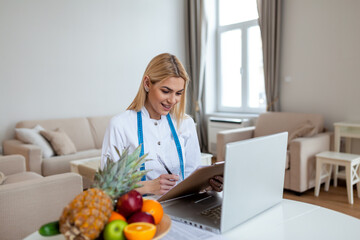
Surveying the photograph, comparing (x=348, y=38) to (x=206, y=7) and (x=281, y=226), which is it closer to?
(x=206, y=7)

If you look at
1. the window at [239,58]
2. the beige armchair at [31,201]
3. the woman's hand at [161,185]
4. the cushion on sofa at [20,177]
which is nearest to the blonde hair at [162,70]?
the woman's hand at [161,185]

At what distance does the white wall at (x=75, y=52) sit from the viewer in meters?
4.00

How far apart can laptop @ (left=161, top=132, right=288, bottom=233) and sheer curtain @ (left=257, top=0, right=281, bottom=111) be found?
3.60 meters

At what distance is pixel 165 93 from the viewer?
139cm

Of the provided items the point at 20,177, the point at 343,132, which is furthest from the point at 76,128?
the point at 343,132

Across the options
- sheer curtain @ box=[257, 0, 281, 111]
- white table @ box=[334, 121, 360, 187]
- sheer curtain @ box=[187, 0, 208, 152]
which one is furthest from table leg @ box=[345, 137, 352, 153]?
sheer curtain @ box=[187, 0, 208, 152]

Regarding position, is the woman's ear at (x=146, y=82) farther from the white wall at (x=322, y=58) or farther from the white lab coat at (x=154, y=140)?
the white wall at (x=322, y=58)

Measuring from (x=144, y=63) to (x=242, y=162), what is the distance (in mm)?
4600

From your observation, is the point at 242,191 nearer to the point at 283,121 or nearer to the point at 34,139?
the point at 34,139

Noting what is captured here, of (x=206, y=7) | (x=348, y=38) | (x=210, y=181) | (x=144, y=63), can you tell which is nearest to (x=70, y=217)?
(x=210, y=181)

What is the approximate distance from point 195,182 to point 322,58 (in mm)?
3589

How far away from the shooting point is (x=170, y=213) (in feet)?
3.29

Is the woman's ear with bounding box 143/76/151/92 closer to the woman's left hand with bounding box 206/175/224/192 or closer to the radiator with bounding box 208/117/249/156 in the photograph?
the woman's left hand with bounding box 206/175/224/192

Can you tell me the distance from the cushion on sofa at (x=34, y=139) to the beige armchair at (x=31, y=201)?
5.78 ft
